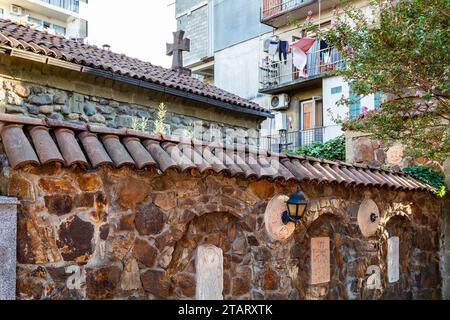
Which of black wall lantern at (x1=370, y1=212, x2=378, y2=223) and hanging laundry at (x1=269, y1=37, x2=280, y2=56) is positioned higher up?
hanging laundry at (x1=269, y1=37, x2=280, y2=56)

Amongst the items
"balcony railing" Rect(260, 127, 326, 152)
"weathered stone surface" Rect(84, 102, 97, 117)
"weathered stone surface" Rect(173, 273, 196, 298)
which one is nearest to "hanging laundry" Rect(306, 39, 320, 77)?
"balcony railing" Rect(260, 127, 326, 152)

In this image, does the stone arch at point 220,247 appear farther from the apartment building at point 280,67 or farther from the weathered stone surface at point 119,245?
the apartment building at point 280,67

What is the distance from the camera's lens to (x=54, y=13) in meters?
24.0

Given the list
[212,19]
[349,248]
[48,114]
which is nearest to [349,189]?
[349,248]

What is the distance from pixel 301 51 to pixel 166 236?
11.9m

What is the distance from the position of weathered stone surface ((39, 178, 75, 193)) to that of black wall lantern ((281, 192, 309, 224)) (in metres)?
2.42

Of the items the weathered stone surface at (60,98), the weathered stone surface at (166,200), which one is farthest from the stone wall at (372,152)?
the weathered stone surface at (60,98)

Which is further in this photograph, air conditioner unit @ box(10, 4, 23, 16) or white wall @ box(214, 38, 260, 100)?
air conditioner unit @ box(10, 4, 23, 16)

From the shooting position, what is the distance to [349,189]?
5.92m

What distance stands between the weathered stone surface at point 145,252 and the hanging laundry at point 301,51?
11.8 metres

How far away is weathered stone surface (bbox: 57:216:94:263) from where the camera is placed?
10.8ft

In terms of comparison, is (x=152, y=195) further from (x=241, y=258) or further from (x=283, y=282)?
(x=283, y=282)

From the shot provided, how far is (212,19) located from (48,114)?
14363mm

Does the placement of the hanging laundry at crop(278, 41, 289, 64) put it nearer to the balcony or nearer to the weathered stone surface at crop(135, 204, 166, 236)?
the balcony
